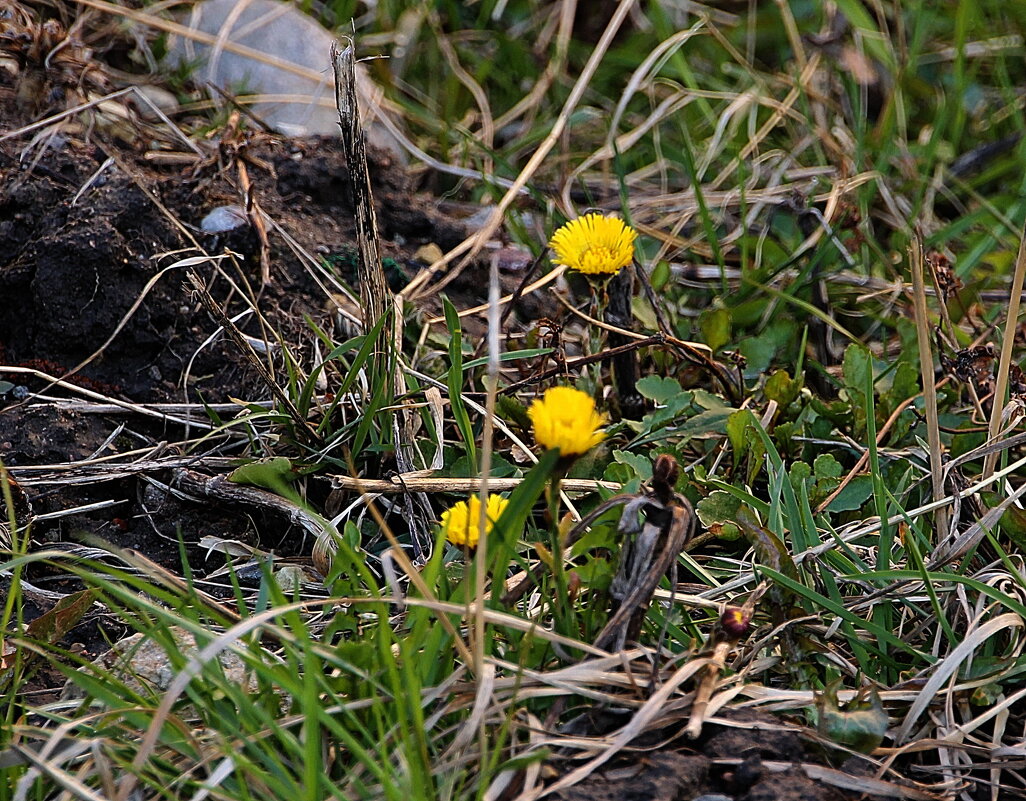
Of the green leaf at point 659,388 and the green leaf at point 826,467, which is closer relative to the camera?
the green leaf at point 826,467

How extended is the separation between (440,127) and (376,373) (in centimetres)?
161

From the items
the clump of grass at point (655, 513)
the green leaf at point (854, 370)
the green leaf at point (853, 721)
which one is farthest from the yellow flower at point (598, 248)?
the green leaf at point (853, 721)

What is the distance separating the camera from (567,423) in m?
1.13

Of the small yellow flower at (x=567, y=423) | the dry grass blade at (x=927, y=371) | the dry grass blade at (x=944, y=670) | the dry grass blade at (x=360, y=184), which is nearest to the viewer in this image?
the small yellow flower at (x=567, y=423)

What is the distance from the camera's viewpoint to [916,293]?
4.76 feet

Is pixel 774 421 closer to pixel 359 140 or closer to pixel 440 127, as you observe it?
pixel 359 140

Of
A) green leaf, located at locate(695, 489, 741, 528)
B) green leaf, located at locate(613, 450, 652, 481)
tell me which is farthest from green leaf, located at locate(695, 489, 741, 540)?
green leaf, located at locate(613, 450, 652, 481)

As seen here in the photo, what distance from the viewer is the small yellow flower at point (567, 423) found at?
113cm

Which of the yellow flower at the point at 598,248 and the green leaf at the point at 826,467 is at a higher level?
the yellow flower at the point at 598,248

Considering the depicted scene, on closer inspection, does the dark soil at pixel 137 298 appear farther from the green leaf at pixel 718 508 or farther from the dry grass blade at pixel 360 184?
the green leaf at pixel 718 508

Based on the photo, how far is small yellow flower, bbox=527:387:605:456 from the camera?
3.70 ft

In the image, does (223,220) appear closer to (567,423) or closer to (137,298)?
(137,298)

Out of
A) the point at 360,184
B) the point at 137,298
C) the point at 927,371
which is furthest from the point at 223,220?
the point at 927,371

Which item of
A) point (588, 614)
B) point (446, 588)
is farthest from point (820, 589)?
A: point (446, 588)
